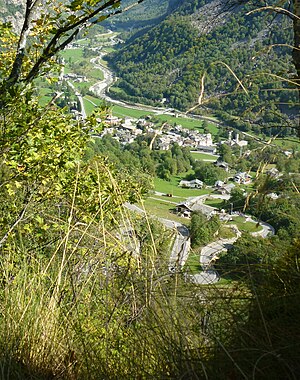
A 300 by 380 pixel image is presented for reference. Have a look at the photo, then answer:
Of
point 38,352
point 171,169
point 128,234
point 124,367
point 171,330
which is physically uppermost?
point 128,234

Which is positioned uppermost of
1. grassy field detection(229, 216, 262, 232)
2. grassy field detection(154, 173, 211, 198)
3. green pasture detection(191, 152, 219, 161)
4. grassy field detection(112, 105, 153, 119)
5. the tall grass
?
grassy field detection(229, 216, 262, 232)

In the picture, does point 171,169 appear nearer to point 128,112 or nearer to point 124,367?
point 128,112

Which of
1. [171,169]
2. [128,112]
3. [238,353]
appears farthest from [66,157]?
[128,112]

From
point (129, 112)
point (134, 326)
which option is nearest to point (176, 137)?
point (129, 112)

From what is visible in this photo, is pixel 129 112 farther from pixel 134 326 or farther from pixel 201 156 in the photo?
pixel 134 326

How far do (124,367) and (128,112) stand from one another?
7400 cm

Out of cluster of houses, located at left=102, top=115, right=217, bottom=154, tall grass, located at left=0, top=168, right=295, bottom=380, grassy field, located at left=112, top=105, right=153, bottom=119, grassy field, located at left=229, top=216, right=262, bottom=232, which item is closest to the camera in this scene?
tall grass, located at left=0, top=168, right=295, bottom=380

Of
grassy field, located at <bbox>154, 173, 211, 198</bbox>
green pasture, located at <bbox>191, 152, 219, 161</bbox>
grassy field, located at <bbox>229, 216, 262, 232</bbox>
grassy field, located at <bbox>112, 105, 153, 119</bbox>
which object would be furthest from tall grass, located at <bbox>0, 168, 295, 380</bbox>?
grassy field, located at <bbox>112, 105, 153, 119</bbox>

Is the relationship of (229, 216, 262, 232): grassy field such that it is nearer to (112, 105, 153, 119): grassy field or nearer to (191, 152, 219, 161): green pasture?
(191, 152, 219, 161): green pasture

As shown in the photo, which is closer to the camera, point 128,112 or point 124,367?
point 124,367

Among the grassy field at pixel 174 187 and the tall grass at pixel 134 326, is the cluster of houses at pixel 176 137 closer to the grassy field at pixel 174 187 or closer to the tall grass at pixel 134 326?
the grassy field at pixel 174 187

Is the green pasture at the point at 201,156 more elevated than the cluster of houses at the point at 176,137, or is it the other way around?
the cluster of houses at the point at 176,137

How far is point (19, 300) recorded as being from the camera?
6.39 feet

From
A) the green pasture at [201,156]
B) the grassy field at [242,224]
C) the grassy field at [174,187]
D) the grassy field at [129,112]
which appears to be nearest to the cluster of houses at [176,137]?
the green pasture at [201,156]
